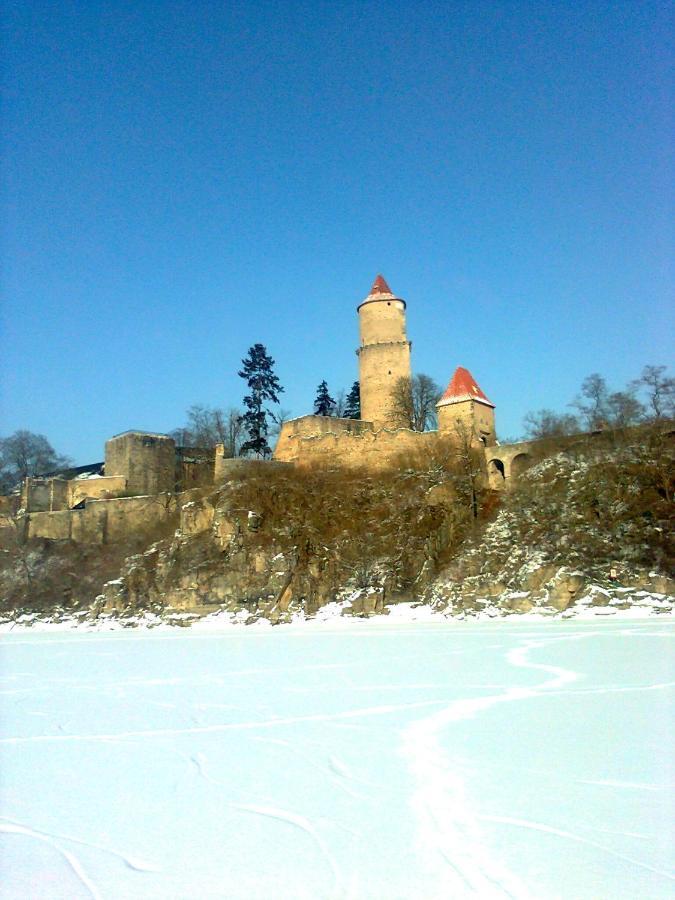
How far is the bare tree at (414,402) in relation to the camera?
128 ft

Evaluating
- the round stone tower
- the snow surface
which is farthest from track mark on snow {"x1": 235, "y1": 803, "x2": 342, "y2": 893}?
the round stone tower

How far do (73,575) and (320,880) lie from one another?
32.8 metres

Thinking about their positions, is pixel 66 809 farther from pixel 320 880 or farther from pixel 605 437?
pixel 605 437

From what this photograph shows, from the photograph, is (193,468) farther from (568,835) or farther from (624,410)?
(568,835)

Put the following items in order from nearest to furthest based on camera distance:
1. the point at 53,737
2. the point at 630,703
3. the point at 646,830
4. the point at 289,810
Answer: the point at 646,830, the point at 289,810, the point at 53,737, the point at 630,703

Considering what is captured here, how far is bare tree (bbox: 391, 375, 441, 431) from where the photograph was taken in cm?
3894

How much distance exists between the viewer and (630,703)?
26.9 ft

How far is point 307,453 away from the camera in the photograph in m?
35.3

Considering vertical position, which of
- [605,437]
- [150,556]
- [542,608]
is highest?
[605,437]

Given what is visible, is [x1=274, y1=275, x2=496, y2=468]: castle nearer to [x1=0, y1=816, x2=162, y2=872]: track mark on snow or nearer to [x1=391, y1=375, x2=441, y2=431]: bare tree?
[x1=391, y1=375, x2=441, y2=431]: bare tree

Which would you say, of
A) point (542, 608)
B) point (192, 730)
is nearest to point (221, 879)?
point (192, 730)

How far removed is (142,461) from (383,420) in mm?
12819

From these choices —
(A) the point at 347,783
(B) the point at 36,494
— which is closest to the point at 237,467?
(B) the point at 36,494

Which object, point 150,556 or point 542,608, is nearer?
point 542,608
